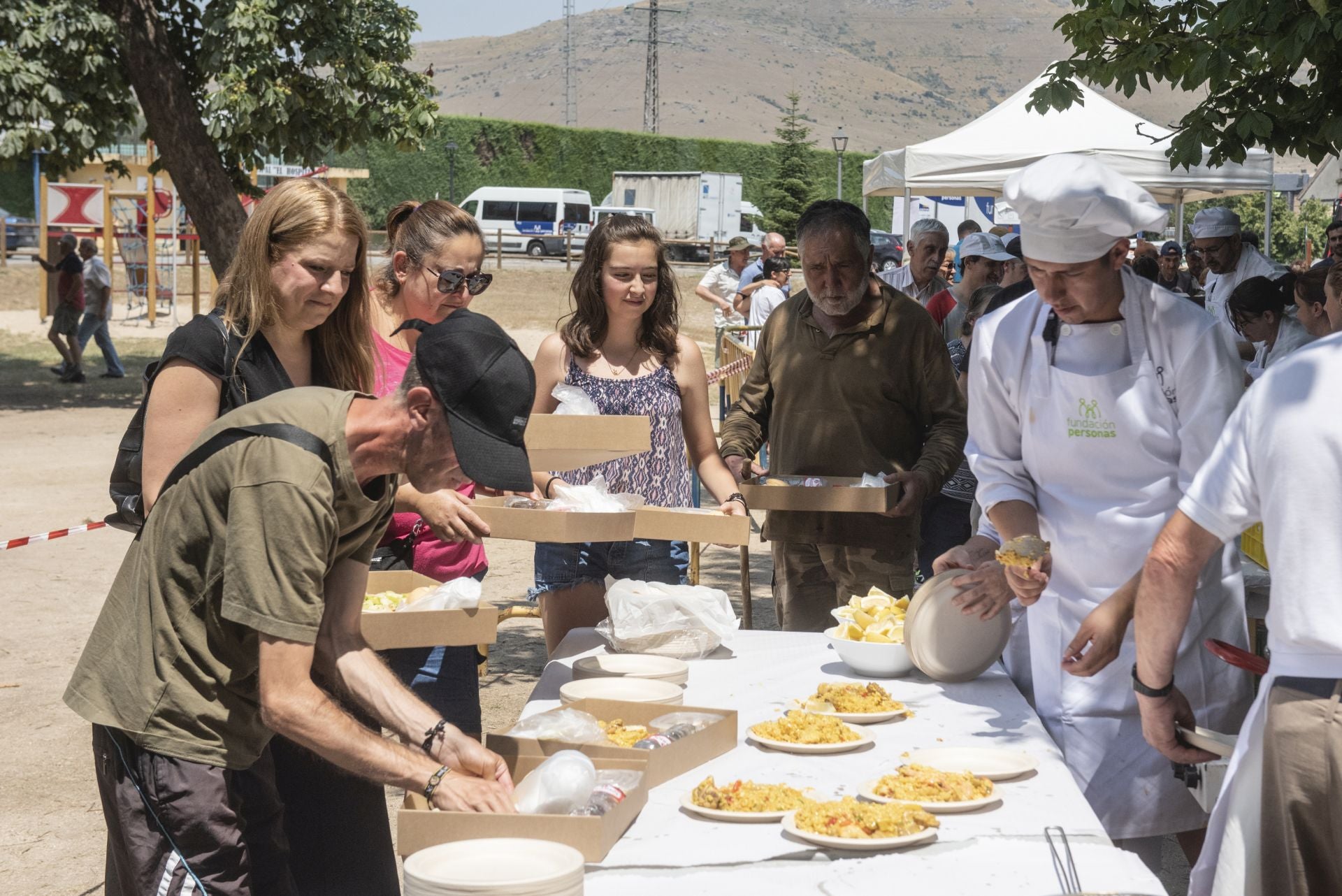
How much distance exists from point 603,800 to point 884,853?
452 mm

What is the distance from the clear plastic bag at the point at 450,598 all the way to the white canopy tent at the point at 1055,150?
776 cm

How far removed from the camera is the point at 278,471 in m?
1.90

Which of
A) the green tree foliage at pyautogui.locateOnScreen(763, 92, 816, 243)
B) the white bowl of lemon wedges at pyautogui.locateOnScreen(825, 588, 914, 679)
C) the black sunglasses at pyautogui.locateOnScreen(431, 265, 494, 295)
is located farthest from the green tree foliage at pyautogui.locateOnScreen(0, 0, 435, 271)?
the green tree foliage at pyautogui.locateOnScreen(763, 92, 816, 243)

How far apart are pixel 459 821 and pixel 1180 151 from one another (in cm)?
477

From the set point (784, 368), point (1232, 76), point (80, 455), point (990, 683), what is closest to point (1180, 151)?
point (1232, 76)

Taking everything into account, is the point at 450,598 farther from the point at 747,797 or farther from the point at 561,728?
the point at 747,797

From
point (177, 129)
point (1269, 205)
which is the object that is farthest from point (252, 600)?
point (177, 129)

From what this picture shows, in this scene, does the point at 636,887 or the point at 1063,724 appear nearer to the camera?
the point at 636,887

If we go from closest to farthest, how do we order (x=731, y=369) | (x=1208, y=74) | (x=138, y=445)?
(x=138, y=445), (x=1208, y=74), (x=731, y=369)

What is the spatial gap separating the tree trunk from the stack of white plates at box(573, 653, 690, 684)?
11.6 m

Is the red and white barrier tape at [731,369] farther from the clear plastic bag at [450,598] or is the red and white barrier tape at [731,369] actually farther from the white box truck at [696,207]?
the white box truck at [696,207]

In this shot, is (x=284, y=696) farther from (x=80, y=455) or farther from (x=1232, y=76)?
(x=80, y=455)

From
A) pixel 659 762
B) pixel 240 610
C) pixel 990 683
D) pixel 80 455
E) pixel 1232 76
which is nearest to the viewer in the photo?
pixel 240 610

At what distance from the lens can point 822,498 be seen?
3717 mm
